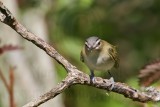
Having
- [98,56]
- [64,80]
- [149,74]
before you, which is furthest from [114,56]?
[64,80]

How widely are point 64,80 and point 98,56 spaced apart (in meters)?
1.14

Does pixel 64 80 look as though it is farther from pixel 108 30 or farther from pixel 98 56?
pixel 108 30

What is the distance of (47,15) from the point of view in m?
4.63

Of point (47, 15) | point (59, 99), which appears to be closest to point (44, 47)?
point (59, 99)

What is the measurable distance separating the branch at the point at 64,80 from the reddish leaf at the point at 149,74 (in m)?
0.10

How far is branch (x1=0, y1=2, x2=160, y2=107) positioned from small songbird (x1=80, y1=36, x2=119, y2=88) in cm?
74

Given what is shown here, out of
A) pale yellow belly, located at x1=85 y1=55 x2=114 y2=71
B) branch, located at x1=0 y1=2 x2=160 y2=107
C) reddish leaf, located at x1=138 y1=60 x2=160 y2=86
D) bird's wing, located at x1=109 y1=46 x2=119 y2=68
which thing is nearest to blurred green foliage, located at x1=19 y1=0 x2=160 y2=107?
bird's wing, located at x1=109 y1=46 x2=119 y2=68

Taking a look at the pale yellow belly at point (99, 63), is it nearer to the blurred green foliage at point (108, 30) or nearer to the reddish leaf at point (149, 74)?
the reddish leaf at point (149, 74)

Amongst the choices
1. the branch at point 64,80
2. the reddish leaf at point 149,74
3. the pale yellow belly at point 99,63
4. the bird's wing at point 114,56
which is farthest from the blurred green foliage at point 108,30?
the branch at point 64,80

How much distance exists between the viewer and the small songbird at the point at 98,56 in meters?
2.29

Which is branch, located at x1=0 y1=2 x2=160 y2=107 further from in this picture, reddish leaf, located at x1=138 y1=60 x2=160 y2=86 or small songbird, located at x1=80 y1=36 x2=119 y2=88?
small songbird, located at x1=80 y1=36 x2=119 y2=88

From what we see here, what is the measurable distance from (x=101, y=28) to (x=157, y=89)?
327 cm

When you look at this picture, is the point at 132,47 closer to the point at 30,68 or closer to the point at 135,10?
the point at 135,10

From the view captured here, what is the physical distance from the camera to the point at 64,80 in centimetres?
129
